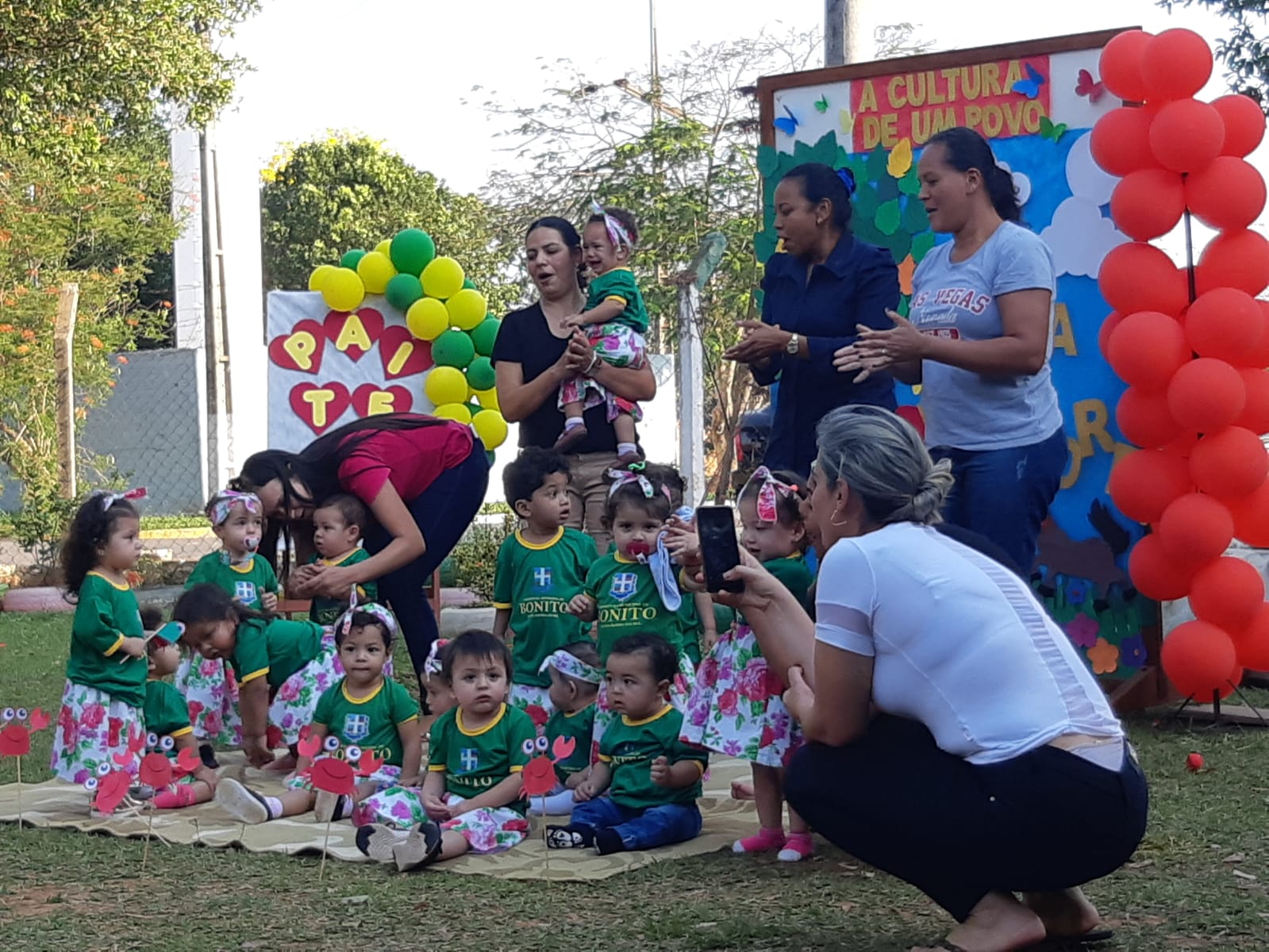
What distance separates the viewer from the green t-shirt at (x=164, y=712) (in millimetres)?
5305

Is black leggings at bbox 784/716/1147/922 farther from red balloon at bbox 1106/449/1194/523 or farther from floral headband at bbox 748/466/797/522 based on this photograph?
red balloon at bbox 1106/449/1194/523

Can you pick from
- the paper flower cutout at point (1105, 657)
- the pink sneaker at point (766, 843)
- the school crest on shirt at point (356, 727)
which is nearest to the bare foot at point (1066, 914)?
the pink sneaker at point (766, 843)

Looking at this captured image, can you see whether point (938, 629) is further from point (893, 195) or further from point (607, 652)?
point (893, 195)

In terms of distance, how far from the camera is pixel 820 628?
3035 mm

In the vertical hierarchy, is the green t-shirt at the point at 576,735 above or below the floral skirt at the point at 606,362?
below

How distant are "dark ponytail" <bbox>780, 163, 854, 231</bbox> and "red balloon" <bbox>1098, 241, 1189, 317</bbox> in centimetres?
147

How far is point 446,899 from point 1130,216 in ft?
11.6

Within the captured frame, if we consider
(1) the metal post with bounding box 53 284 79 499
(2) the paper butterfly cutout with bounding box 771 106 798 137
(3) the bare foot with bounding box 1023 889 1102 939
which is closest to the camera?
(3) the bare foot with bounding box 1023 889 1102 939

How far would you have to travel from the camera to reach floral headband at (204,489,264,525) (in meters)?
5.60

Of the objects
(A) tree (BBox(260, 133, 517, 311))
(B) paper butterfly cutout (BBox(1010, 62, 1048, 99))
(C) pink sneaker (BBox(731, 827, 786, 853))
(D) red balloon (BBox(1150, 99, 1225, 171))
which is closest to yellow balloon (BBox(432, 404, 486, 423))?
(B) paper butterfly cutout (BBox(1010, 62, 1048, 99))

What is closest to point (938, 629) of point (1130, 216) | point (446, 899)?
point (446, 899)

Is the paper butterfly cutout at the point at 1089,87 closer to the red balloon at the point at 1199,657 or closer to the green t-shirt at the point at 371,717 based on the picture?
the red balloon at the point at 1199,657

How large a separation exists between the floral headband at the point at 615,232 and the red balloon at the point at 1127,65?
1879 mm

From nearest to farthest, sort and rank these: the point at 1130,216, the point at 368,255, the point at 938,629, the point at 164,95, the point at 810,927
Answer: the point at 938,629
the point at 810,927
the point at 1130,216
the point at 368,255
the point at 164,95
